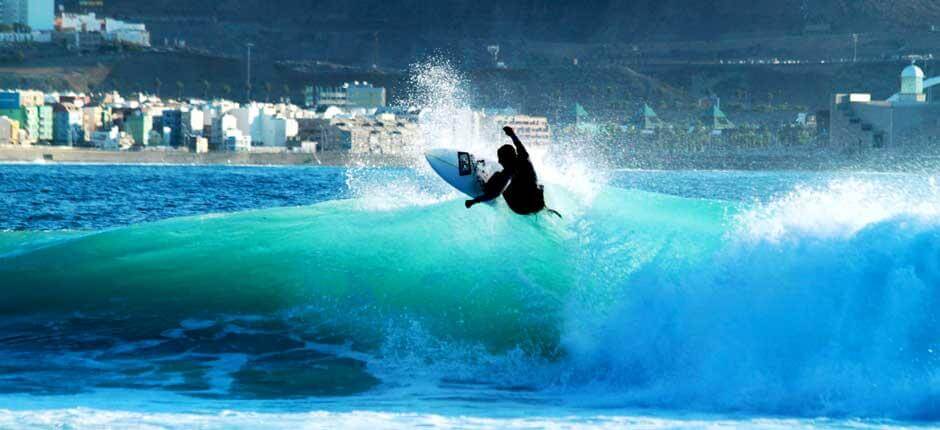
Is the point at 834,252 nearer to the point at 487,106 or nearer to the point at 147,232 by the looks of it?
the point at 147,232

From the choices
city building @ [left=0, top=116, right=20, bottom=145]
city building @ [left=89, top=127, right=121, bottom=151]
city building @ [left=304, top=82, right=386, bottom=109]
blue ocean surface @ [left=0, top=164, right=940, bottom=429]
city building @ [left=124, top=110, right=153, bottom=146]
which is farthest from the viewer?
city building @ [left=304, top=82, right=386, bottom=109]

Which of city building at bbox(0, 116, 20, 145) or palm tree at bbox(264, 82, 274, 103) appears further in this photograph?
palm tree at bbox(264, 82, 274, 103)

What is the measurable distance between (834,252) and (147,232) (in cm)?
832

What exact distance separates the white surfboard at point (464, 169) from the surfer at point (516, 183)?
1066mm

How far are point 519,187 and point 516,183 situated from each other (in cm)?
7

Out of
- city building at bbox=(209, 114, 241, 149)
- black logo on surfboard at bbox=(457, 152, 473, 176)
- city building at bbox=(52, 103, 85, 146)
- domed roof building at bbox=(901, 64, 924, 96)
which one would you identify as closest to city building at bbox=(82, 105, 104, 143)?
city building at bbox=(52, 103, 85, 146)

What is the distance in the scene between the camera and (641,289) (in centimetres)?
1236

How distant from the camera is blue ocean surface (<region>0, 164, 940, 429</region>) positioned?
10.7m

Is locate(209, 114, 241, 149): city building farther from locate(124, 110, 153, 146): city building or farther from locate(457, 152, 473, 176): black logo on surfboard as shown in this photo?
locate(457, 152, 473, 176): black logo on surfboard

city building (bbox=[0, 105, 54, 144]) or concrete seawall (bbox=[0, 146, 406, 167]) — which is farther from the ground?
city building (bbox=[0, 105, 54, 144])

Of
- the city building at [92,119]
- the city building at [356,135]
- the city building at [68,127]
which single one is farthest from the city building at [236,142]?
the city building at [92,119]

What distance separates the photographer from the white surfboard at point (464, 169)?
15578mm

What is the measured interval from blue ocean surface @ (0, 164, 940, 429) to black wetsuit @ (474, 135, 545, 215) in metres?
0.26

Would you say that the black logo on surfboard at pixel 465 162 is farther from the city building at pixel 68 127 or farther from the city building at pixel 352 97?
the city building at pixel 352 97
